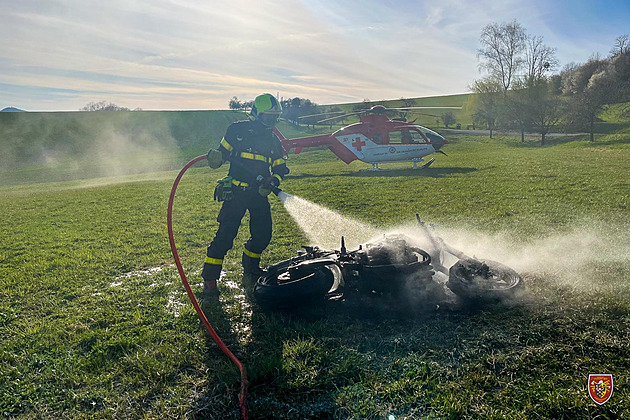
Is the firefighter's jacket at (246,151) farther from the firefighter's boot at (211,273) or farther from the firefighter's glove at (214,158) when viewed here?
the firefighter's boot at (211,273)

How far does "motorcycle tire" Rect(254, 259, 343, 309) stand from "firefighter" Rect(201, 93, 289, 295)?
1217 millimetres

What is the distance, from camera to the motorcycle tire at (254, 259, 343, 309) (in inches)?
176

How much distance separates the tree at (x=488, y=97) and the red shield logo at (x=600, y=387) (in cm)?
5304

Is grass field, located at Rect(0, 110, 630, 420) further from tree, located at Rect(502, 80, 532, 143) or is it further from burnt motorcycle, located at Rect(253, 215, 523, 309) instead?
tree, located at Rect(502, 80, 532, 143)

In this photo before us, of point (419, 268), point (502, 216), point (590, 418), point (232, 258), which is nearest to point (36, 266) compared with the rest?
point (232, 258)

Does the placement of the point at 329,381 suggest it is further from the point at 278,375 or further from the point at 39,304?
the point at 39,304

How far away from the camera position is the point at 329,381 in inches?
135

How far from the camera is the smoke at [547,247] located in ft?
17.5

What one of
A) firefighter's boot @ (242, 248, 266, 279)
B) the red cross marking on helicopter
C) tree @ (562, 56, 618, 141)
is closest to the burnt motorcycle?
firefighter's boot @ (242, 248, 266, 279)

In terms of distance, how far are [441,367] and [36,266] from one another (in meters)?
7.59

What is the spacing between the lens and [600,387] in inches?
122

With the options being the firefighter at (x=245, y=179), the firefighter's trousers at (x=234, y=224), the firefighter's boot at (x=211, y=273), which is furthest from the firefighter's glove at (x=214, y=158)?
the firefighter's boot at (x=211, y=273)

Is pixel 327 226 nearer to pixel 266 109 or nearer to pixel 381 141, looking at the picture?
pixel 266 109

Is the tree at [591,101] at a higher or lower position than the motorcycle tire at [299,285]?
higher
